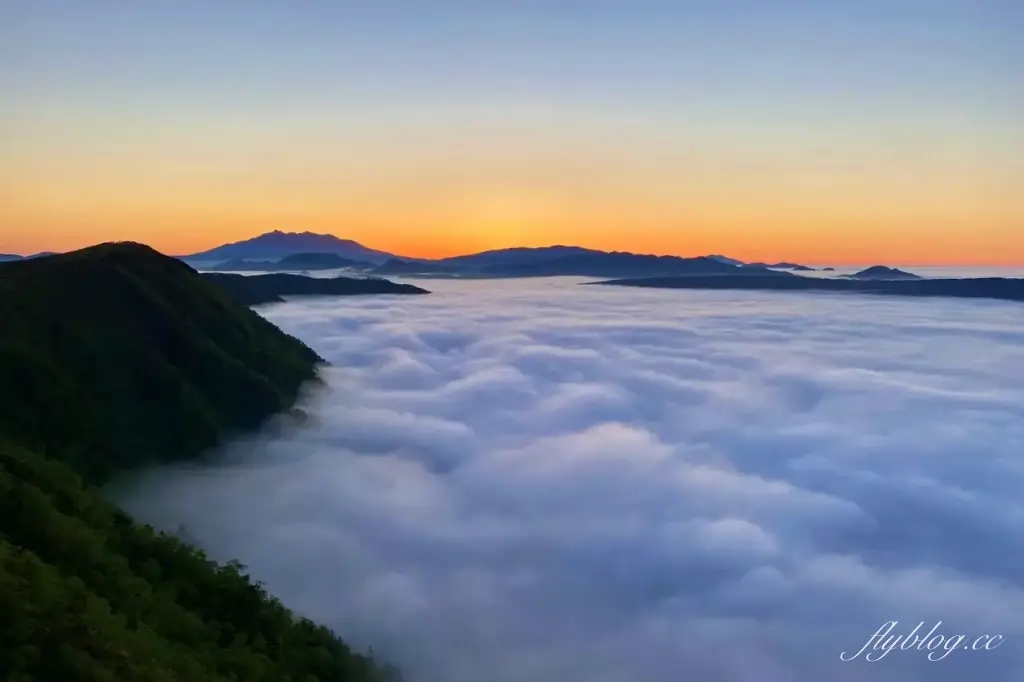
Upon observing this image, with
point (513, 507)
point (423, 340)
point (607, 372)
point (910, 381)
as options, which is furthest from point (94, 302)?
point (910, 381)

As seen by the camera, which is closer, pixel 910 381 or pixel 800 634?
pixel 800 634

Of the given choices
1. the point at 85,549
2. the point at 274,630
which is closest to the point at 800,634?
the point at 274,630

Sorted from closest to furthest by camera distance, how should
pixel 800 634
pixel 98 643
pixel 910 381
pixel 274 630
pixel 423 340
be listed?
pixel 98 643, pixel 274 630, pixel 800 634, pixel 910 381, pixel 423 340

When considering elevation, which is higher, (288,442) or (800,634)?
(288,442)

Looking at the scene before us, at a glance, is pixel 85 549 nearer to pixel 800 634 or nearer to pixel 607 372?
pixel 800 634

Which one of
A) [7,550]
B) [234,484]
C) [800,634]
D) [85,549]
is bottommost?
[800,634]

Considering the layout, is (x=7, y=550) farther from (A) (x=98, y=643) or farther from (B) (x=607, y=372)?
(B) (x=607, y=372)

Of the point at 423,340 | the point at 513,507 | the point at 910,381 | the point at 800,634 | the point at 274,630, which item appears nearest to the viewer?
the point at 274,630
